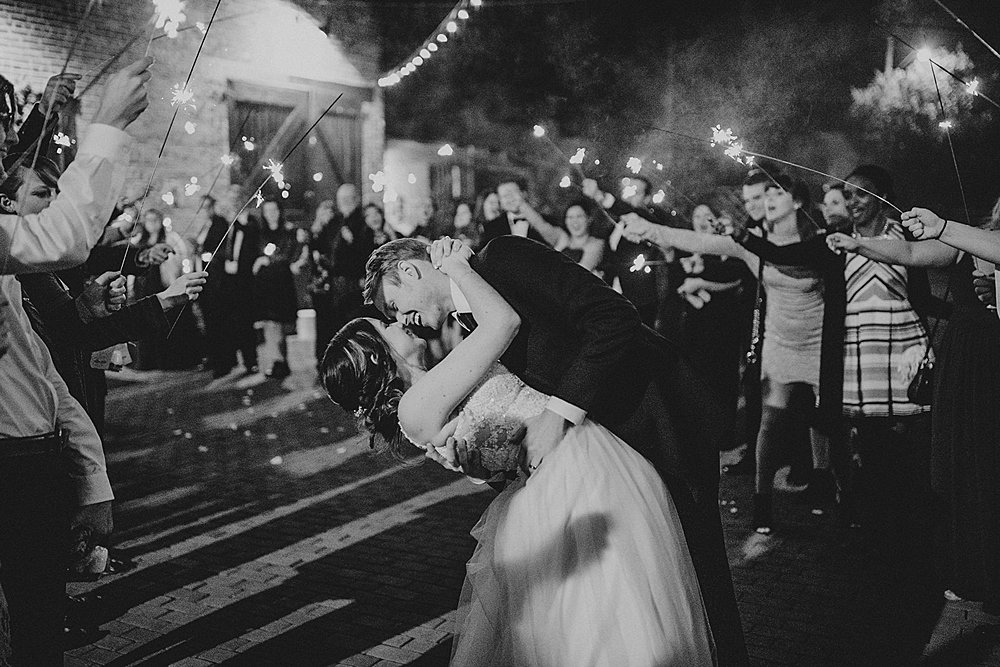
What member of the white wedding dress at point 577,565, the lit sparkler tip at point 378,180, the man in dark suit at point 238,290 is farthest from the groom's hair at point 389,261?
the lit sparkler tip at point 378,180

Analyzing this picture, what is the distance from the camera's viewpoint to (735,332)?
24.4 ft

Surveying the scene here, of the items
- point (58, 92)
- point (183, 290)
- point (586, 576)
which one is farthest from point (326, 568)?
point (58, 92)

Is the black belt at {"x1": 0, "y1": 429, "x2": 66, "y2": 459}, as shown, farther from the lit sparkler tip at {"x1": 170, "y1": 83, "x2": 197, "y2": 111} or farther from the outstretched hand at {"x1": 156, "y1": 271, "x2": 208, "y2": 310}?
the lit sparkler tip at {"x1": 170, "y1": 83, "x2": 197, "y2": 111}

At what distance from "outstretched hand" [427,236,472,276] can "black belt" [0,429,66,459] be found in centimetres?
144

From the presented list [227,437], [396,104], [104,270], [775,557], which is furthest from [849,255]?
[396,104]

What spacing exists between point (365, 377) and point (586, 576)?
93cm

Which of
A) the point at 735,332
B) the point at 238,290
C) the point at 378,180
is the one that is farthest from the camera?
the point at 378,180

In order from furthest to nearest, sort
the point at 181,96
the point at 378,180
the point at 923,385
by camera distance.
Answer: the point at 378,180 → the point at 923,385 → the point at 181,96

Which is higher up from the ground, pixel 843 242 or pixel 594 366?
pixel 843 242

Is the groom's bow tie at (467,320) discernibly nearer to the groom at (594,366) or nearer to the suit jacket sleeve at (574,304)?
the groom at (594,366)

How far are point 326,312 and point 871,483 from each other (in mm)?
7095

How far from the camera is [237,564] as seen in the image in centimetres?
509

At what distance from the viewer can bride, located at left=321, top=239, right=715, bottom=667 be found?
8.05ft

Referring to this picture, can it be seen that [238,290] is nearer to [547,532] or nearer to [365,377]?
[365,377]
